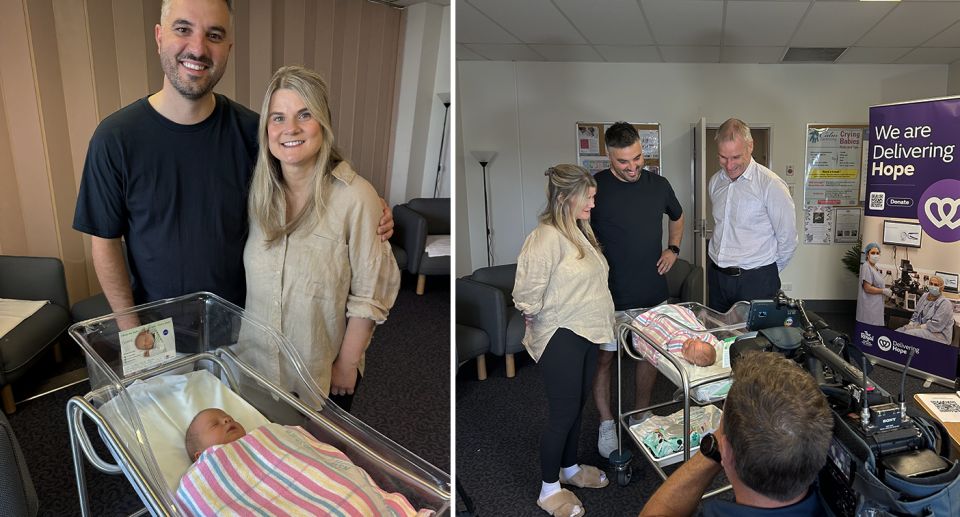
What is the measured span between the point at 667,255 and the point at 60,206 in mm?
2199

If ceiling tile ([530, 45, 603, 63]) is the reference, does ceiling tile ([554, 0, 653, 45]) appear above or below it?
below

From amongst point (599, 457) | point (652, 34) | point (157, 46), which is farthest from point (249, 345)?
point (652, 34)

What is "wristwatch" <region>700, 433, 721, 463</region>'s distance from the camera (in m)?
1.22

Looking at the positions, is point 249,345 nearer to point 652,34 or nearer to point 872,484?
point 872,484

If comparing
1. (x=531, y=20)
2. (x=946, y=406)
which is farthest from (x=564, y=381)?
(x=531, y=20)

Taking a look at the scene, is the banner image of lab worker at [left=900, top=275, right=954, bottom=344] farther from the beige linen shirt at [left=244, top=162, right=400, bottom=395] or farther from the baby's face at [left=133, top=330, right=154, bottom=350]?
the baby's face at [left=133, top=330, right=154, bottom=350]

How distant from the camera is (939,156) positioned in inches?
122

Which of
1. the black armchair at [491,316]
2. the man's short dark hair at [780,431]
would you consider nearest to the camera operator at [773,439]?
the man's short dark hair at [780,431]

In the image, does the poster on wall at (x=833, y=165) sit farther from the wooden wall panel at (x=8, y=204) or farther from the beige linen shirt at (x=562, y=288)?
the wooden wall panel at (x=8, y=204)

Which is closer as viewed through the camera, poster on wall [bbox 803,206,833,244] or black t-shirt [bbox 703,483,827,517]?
black t-shirt [bbox 703,483,827,517]

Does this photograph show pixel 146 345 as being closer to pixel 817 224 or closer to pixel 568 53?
pixel 568 53

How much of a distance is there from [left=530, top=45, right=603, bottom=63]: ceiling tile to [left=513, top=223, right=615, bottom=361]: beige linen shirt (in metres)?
2.37

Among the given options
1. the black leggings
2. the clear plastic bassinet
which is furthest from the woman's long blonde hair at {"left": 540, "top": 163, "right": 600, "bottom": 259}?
the clear plastic bassinet

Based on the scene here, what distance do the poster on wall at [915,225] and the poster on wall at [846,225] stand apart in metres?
1.19
